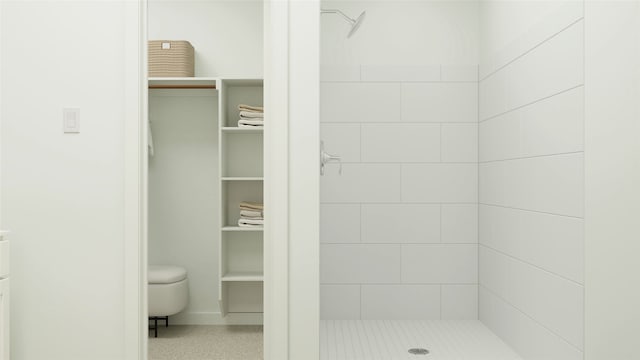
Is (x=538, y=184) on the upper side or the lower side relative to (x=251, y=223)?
upper

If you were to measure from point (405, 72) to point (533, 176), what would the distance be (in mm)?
1107

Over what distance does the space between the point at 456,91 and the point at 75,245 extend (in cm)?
230

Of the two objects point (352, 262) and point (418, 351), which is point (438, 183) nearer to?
point (352, 262)

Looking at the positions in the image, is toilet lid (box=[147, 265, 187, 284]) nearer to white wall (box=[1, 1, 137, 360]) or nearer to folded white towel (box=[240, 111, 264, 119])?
folded white towel (box=[240, 111, 264, 119])

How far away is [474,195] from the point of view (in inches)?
129

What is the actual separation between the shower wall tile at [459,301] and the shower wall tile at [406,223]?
0.32 meters

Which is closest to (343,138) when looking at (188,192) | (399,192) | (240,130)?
(399,192)

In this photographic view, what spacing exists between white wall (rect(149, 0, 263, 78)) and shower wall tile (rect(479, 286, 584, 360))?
2.16 m

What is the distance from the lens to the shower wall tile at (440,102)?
3256 millimetres

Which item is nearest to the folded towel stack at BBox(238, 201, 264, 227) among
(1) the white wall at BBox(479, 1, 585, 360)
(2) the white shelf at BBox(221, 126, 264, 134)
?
(2) the white shelf at BBox(221, 126, 264, 134)

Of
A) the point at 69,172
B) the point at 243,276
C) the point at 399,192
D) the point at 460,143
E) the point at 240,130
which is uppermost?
the point at 240,130

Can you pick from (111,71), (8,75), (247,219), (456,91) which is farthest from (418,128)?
(8,75)

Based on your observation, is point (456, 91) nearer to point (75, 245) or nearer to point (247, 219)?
point (247, 219)

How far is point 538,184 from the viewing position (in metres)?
2.44
